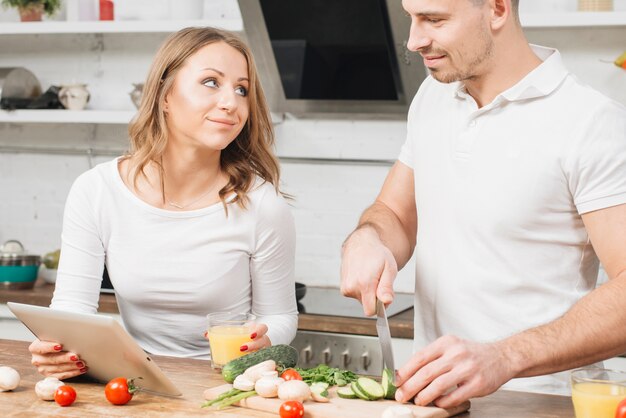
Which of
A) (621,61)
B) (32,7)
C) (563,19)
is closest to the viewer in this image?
(563,19)

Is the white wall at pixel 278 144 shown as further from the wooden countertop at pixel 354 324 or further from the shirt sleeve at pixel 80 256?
the shirt sleeve at pixel 80 256

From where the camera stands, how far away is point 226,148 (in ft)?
7.89

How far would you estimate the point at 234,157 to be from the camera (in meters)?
2.40

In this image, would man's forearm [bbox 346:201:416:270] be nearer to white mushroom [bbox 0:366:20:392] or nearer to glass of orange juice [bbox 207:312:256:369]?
glass of orange juice [bbox 207:312:256:369]

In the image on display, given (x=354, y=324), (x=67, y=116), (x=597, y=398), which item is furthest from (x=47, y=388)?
(x=67, y=116)

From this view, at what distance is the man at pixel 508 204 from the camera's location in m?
1.74

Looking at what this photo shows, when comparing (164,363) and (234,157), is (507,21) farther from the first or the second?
(164,363)

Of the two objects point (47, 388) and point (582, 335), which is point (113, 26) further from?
point (582, 335)

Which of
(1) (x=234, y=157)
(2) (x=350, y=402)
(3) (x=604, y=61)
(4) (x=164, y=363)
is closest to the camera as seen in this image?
(2) (x=350, y=402)

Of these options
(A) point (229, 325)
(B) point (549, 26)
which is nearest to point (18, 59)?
(B) point (549, 26)

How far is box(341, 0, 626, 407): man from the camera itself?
1.74 m

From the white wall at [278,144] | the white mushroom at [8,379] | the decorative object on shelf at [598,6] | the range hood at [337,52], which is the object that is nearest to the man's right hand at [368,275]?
the white mushroom at [8,379]

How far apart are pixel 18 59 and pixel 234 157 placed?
214 centimetres

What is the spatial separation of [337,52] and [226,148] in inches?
41.9
